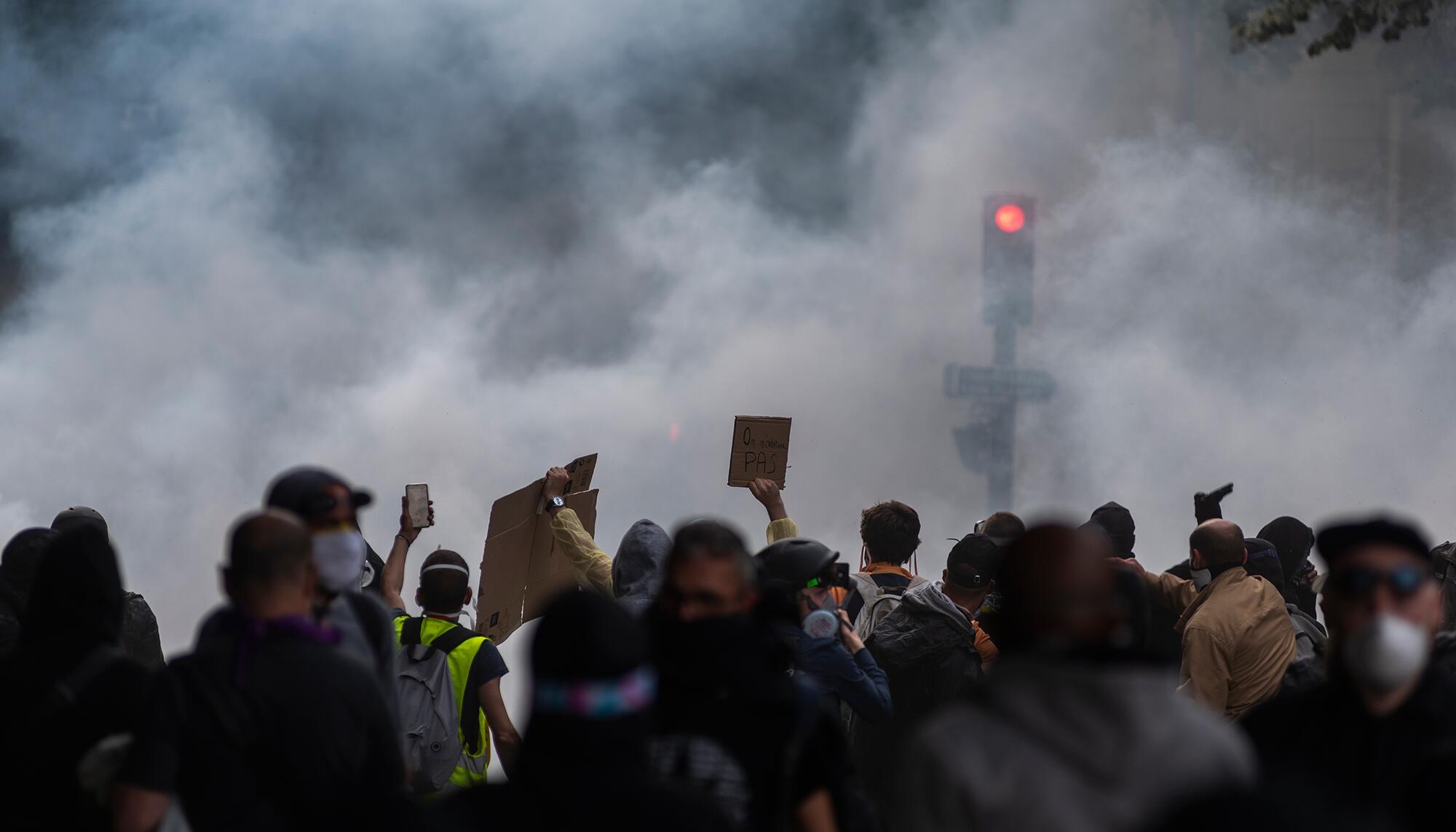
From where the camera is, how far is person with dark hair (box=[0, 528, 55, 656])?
3.14 metres

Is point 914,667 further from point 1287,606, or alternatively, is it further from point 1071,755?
point 1071,755

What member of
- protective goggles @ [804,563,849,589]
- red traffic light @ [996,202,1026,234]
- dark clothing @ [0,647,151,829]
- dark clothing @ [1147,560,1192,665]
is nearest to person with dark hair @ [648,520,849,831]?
dark clothing @ [0,647,151,829]

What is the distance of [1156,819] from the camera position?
1.29 meters

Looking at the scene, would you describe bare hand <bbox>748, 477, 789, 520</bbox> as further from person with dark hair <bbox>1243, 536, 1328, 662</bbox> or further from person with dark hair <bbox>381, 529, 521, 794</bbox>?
person with dark hair <bbox>1243, 536, 1328, 662</bbox>

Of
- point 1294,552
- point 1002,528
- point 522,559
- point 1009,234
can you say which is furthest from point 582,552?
point 1009,234

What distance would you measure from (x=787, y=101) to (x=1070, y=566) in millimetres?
8388

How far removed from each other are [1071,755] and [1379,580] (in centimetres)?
74

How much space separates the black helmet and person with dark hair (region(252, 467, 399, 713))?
84 centimetres

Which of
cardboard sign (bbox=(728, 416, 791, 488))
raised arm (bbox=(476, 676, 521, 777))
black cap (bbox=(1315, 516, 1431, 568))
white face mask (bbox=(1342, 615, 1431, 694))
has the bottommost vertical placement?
raised arm (bbox=(476, 676, 521, 777))

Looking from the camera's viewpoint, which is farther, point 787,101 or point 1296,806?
point 787,101

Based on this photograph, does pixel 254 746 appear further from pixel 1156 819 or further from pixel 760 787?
pixel 1156 819

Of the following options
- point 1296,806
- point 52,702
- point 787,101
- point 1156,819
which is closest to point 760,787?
point 1156,819

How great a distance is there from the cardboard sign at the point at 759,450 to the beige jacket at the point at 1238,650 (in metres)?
1.35

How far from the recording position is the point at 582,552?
4.03 metres
